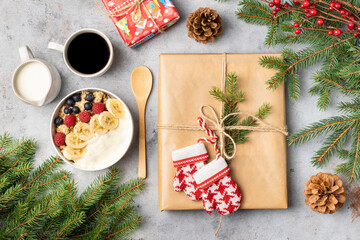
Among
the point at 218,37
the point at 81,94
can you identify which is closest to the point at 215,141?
the point at 218,37

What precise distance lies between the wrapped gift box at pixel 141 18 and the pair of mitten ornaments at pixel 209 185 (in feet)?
1.36

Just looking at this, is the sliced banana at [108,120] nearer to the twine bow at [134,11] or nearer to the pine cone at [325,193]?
the twine bow at [134,11]

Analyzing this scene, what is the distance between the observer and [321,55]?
3.52ft

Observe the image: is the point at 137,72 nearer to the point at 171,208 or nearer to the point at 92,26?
the point at 92,26

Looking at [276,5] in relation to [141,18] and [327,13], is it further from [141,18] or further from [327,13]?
[141,18]

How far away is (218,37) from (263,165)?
470 millimetres

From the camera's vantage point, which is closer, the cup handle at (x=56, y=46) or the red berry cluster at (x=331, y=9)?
the red berry cluster at (x=331, y=9)

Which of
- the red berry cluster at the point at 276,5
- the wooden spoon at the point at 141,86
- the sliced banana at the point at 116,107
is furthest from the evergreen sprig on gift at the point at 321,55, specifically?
the sliced banana at the point at 116,107

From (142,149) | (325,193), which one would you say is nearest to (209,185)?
(142,149)

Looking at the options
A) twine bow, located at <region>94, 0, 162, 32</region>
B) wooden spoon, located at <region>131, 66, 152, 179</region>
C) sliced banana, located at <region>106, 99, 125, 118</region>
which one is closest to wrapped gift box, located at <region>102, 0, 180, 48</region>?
twine bow, located at <region>94, 0, 162, 32</region>

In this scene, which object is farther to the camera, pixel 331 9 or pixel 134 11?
pixel 134 11

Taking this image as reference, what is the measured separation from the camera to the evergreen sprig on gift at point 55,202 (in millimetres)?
937

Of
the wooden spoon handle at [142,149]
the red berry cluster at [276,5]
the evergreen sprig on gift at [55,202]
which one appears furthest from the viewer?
the wooden spoon handle at [142,149]

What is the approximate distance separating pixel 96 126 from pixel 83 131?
0.05m
